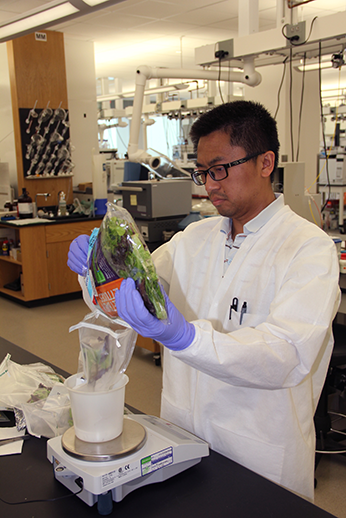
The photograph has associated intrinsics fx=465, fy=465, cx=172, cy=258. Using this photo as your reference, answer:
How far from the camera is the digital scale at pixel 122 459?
862 mm

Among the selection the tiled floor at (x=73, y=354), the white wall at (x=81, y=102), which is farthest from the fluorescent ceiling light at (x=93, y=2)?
the white wall at (x=81, y=102)

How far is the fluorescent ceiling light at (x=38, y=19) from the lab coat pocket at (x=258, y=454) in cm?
202

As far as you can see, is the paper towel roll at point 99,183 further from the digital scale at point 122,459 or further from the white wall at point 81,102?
the digital scale at point 122,459

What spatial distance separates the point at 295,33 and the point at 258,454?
90.2 inches

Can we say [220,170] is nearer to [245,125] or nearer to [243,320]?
[245,125]

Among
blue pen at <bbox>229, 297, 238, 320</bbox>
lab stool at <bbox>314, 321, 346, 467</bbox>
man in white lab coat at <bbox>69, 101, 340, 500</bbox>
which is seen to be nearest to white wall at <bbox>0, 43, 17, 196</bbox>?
lab stool at <bbox>314, 321, 346, 467</bbox>

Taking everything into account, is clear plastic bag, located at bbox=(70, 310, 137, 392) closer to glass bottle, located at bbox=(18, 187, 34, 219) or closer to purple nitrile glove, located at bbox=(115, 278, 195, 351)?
purple nitrile glove, located at bbox=(115, 278, 195, 351)

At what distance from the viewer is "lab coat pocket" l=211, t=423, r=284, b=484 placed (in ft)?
3.79

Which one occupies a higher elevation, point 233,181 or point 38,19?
point 38,19

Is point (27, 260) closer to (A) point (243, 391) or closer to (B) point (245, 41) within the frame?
(B) point (245, 41)

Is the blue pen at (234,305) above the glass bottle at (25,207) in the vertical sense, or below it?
below

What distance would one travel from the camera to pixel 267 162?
1.24 metres

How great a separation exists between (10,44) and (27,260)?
2241 mm

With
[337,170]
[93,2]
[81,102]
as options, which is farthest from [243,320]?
[337,170]
